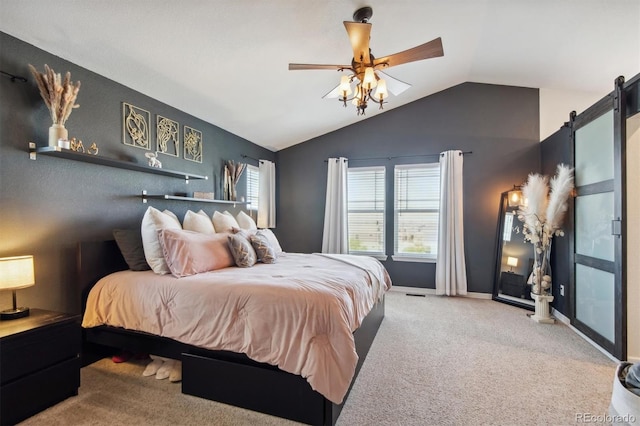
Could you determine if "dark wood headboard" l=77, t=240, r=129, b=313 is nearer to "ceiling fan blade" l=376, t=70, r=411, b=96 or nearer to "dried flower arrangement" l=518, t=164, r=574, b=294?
"ceiling fan blade" l=376, t=70, r=411, b=96

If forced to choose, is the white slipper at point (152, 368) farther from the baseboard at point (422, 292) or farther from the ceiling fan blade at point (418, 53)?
the baseboard at point (422, 292)

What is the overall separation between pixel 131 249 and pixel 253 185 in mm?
2643

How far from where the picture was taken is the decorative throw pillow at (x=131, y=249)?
2.55 m

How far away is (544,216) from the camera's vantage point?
11.7ft

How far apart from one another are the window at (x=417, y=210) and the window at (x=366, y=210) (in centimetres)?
27

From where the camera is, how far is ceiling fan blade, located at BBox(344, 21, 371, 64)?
2.03 metres

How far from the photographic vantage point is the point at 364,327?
7.97ft

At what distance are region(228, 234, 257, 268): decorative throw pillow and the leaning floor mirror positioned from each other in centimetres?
364

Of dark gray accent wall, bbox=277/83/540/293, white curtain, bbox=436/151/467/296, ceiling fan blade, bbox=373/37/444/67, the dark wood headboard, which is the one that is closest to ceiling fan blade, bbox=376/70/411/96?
ceiling fan blade, bbox=373/37/444/67

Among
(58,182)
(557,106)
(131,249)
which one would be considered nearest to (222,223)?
(131,249)

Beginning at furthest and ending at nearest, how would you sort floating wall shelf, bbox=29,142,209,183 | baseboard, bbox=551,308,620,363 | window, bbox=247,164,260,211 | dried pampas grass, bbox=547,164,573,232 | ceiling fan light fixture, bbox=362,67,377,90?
window, bbox=247,164,260,211, dried pampas grass, bbox=547,164,573,232, baseboard, bbox=551,308,620,363, ceiling fan light fixture, bbox=362,67,377,90, floating wall shelf, bbox=29,142,209,183

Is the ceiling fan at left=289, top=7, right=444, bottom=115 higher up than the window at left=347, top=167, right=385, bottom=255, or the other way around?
the ceiling fan at left=289, top=7, right=444, bottom=115

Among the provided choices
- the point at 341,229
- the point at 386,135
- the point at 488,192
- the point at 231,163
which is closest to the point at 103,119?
the point at 231,163

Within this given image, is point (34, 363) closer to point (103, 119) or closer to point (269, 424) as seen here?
point (269, 424)
